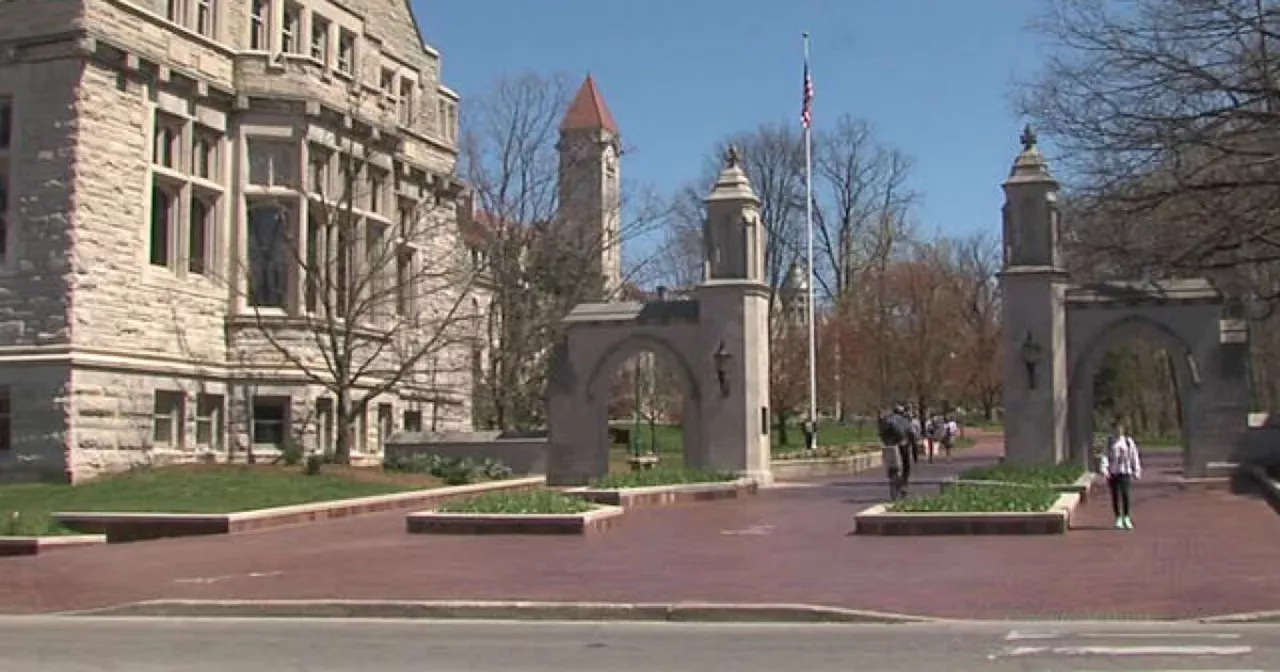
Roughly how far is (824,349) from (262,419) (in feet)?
117

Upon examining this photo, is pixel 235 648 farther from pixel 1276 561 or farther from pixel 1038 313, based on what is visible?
pixel 1038 313

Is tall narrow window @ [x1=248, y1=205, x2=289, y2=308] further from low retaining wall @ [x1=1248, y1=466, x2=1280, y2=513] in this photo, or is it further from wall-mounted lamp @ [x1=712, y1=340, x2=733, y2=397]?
low retaining wall @ [x1=1248, y1=466, x2=1280, y2=513]

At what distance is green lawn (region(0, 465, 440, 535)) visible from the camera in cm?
2555

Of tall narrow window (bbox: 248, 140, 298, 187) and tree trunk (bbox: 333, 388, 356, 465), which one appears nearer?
tree trunk (bbox: 333, 388, 356, 465)

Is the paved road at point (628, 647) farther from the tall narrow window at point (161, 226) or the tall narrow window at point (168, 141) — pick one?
the tall narrow window at point (168, 141)

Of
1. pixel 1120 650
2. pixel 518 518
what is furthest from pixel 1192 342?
pixel 1120 650

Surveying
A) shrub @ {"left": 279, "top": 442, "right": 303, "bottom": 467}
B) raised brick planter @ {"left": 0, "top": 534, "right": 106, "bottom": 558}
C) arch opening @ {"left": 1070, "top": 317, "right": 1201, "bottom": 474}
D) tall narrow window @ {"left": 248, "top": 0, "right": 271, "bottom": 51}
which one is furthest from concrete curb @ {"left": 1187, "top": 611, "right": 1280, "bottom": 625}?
tall narrow window @ {"left": 248, "top": 0, "right": 271, "bottom": 51}

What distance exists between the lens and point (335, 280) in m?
36.3

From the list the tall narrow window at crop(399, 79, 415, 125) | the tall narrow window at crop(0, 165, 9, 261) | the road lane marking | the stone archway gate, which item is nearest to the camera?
the road lane marking

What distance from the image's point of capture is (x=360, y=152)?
1523 inches

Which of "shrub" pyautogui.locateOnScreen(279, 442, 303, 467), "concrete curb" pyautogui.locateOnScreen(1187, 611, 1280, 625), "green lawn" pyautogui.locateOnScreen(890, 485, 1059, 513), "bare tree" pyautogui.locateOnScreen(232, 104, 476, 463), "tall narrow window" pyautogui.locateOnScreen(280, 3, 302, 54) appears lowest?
"concrete curb" pyautogui.locateOnScreen(1187, 611, 1280, 625)

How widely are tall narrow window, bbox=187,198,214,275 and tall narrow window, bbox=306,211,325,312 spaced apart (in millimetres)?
2464

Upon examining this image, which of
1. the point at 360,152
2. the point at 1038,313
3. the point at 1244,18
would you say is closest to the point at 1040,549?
the point at 1244,18

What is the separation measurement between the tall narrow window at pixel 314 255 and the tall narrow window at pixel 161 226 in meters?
3.37
